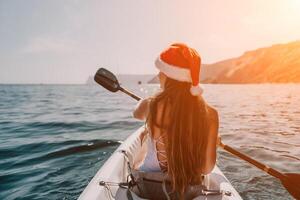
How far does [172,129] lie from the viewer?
10.0ft

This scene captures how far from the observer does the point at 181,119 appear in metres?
3.00

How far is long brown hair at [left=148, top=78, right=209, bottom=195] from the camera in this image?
3000 mm

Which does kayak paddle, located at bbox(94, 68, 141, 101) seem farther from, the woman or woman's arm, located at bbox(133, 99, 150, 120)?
the woman

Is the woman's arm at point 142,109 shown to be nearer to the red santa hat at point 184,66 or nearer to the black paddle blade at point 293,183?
the red santa hat at point 184,66

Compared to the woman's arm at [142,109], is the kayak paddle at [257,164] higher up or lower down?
lower down

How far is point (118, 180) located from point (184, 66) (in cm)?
257

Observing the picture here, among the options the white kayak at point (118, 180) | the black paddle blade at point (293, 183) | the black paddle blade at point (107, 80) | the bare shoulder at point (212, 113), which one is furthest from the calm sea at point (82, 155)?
the black paddle blade at point (107, 80)

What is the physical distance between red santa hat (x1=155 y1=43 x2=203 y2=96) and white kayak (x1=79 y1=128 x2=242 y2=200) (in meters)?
1.45

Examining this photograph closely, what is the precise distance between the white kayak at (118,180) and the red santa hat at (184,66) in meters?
1.45

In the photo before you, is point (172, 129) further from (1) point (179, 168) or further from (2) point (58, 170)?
(2) point (58, 170)

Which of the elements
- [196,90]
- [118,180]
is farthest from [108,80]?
[196,90]

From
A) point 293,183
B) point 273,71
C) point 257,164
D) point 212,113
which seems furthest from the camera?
point 273,71

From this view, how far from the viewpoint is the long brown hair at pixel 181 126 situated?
9.84 ft

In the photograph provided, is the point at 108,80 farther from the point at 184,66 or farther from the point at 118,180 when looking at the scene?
the point at 184,66
